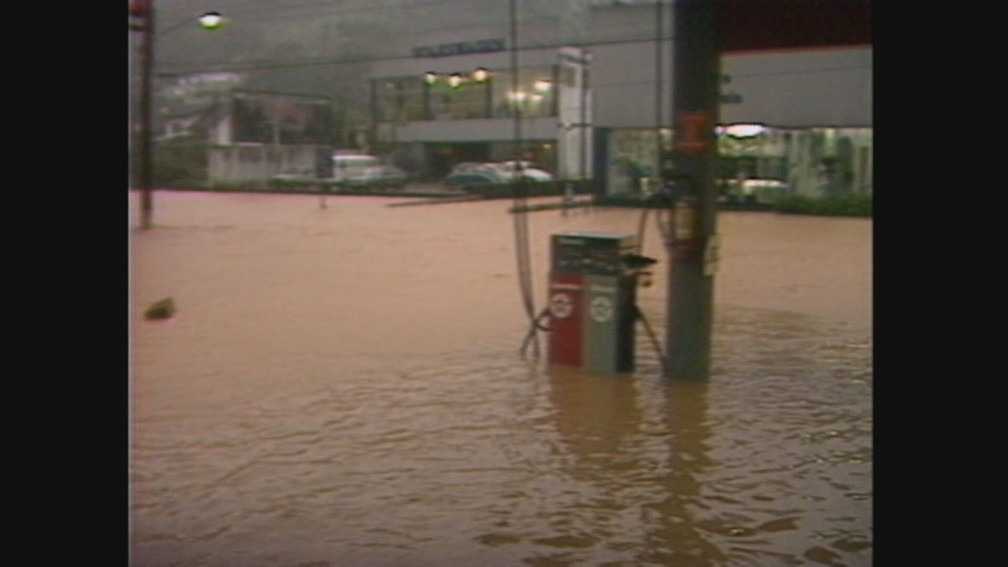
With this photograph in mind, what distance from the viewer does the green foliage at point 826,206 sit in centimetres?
3266

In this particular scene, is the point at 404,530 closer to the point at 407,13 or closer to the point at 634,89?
the point at 407,13

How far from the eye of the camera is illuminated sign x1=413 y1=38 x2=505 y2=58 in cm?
2098

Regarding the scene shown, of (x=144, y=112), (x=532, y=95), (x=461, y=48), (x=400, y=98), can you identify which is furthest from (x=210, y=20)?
(x=532, y=95)

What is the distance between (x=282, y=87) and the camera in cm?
2867

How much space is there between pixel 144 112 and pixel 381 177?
437 inches

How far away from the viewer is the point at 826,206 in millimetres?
33656

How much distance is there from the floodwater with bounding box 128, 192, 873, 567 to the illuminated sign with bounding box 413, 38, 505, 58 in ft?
17.4

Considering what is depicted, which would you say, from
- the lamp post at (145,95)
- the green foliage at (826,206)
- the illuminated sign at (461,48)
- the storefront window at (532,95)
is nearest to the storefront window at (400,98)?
the storefront window at (532,95)

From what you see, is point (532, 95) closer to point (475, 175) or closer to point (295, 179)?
point (475, 175)

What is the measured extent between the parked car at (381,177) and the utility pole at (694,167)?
2434cm

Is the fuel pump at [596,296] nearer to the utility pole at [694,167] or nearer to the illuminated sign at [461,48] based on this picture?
the utility pole at [694,167]

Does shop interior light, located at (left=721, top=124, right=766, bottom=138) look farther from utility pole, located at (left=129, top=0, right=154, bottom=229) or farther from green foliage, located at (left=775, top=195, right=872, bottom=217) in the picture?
utility pole, located at (left=129, top=0, right=154, bottom=229)

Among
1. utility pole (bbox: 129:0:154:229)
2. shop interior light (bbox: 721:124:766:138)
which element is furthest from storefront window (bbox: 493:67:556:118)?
utility pole (bbox: 129:0:154:229)
